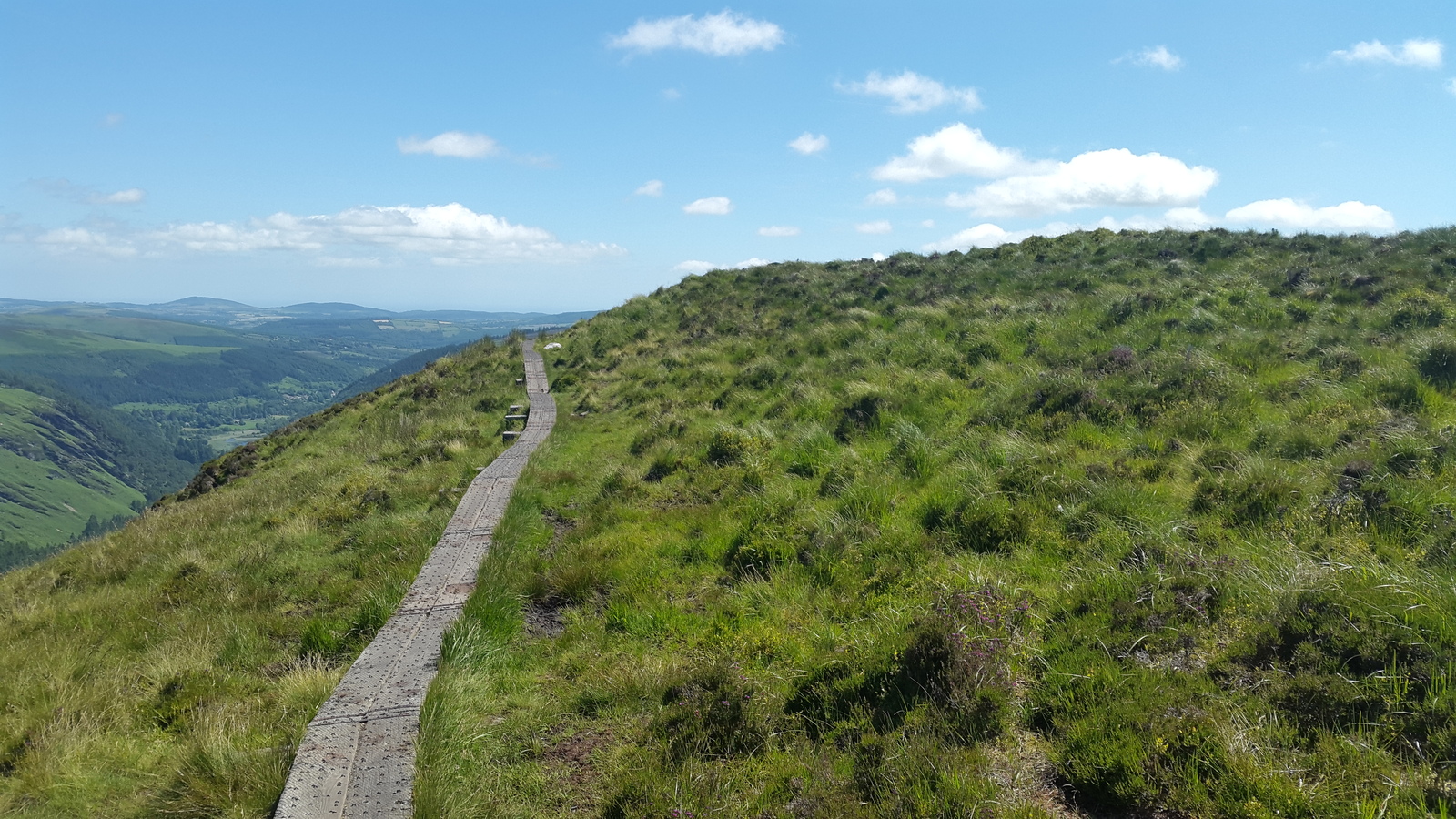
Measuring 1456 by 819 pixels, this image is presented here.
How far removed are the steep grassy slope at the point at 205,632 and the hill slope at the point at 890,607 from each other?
0.05m

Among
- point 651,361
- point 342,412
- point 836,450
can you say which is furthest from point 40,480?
point 836,450

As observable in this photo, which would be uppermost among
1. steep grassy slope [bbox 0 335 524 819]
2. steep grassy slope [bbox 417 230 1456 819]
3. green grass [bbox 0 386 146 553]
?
steep grassy slope [bbox 417 230 1456 819]

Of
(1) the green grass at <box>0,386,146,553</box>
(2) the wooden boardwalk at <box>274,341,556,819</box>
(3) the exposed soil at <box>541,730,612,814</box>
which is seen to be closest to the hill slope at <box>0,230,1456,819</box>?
(3) the exposed soil at <box>541,730,612,814</box>

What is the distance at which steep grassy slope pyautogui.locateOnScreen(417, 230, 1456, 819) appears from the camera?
13.9 ft

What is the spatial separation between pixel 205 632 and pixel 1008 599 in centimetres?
885

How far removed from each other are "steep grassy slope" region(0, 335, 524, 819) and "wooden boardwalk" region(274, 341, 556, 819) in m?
0.22

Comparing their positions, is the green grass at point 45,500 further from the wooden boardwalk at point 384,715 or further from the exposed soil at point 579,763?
the exposed soil at point 579,763

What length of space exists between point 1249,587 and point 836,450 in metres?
6.59

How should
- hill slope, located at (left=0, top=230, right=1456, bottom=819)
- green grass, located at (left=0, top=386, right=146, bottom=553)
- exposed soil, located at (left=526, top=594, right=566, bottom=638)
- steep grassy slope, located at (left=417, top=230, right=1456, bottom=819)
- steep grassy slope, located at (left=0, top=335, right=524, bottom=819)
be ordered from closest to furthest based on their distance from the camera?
steep grassy slope, located at (left=417, top=230, right=1456, bottom=819) → hill slope, located at (left=0, top=230, right=1456, bottom=819) → steep grassy slope, located at (left=0, top=335, right=524, bottom=819) → exposed soil, located at (left=526, top=594, right=566, bottom=638) → green grass, located at (left=0, top=386, right=146, bottom=553)

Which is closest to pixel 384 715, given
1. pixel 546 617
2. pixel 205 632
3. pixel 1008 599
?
pixel 546 617

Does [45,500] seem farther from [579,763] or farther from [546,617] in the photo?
[579,763]

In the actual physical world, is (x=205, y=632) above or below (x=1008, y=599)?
below

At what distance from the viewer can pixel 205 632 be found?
7.75 meters

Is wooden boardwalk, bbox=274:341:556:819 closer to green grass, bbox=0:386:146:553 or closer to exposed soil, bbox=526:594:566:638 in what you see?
exposed soil, bbox=526:594:566:638
